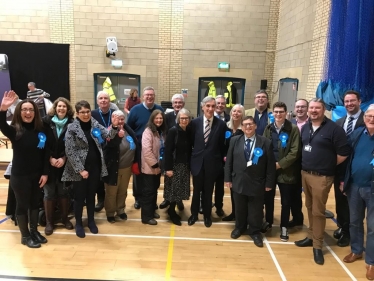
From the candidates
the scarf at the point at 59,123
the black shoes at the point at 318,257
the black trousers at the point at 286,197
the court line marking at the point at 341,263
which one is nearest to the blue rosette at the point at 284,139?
the black trousers at the point at 286,197

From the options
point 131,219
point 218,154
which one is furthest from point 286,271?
point 131,219

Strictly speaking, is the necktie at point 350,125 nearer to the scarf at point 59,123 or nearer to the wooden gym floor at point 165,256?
the wooden gym floor at point 165,256

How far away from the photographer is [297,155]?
3230 millimetres

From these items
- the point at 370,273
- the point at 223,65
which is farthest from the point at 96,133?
the point at 223,65

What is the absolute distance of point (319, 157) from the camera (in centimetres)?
298

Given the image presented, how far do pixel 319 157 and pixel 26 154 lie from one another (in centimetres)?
298

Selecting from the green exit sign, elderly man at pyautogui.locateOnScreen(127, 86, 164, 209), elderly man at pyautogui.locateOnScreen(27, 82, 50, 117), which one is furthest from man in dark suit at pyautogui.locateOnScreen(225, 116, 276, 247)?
the green exit sign

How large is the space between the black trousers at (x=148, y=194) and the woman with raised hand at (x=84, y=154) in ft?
1.87

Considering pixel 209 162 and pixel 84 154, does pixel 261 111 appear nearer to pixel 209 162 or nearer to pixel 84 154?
pixel 209 162

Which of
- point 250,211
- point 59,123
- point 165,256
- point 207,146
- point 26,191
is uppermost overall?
point 59,123

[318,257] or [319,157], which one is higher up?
[319,157]

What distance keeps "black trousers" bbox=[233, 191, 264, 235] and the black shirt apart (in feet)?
2.33

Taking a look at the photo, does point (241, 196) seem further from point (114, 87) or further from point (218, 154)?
point (114, 87)

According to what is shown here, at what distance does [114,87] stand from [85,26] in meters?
2.03
